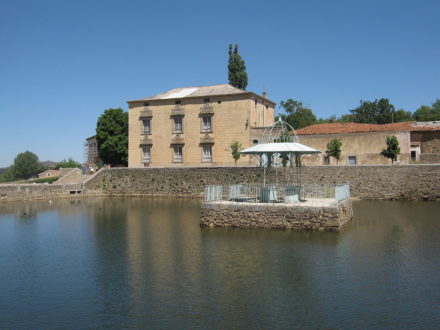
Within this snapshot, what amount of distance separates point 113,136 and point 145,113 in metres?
7.83

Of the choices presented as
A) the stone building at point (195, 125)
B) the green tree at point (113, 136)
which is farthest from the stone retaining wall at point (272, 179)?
the green tree at point (113, 136)

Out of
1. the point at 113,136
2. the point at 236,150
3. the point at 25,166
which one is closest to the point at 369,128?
the point at 236,150

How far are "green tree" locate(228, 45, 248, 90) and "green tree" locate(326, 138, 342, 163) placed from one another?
2043cm

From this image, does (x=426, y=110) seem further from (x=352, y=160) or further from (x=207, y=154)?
(x=207, y=154)

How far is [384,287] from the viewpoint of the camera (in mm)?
11602

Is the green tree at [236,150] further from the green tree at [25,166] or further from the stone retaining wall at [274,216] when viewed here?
the green tree at [25,166]

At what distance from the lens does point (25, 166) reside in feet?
303

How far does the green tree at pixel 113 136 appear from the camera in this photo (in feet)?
170

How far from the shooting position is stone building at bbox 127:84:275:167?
139 feet

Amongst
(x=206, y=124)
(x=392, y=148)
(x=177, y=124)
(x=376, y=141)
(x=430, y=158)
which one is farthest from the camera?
(x=177, y=124)

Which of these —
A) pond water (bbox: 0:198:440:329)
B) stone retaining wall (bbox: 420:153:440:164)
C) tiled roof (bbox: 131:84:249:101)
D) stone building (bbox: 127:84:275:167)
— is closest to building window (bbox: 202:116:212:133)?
stone building (bbox: 127:84:275:167)

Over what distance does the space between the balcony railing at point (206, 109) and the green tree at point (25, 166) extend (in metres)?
61.9

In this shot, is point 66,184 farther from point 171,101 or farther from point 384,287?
point 384,287

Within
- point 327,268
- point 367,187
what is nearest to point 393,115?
point 367,187
